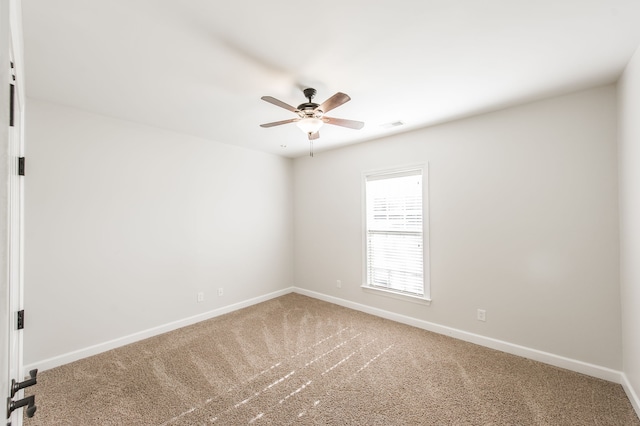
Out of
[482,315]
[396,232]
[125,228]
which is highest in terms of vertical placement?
[125,228]

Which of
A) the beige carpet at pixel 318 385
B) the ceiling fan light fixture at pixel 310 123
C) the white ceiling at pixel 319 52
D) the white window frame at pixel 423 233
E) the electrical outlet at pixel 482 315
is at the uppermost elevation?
the white ceiling at pixel 319 52

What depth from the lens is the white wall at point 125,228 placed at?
2678 mm

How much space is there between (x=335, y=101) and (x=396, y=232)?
2244 millimetres

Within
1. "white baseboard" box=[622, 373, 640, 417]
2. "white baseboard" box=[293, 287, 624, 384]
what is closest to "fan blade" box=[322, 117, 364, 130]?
"white baseboard" box=[293, 287, 624, 384]

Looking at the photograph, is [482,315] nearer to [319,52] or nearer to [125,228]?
[319,52]

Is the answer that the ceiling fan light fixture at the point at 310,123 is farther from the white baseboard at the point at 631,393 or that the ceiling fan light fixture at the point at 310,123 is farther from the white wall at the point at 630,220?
the white baseboard at the point at 631,393

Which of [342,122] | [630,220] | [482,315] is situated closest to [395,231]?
[482,315]

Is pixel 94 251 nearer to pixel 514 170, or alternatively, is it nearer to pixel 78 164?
pixel 78 164

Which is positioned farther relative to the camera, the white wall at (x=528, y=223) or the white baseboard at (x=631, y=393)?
the white wall at (x=528, y=223)

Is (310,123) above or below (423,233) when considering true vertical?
above

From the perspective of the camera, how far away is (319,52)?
1963mm

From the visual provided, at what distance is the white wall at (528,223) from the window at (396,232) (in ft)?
0.54

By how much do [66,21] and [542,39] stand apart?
2910mm

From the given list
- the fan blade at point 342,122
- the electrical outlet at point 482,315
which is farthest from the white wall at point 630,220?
the fan blade at point 342,122
